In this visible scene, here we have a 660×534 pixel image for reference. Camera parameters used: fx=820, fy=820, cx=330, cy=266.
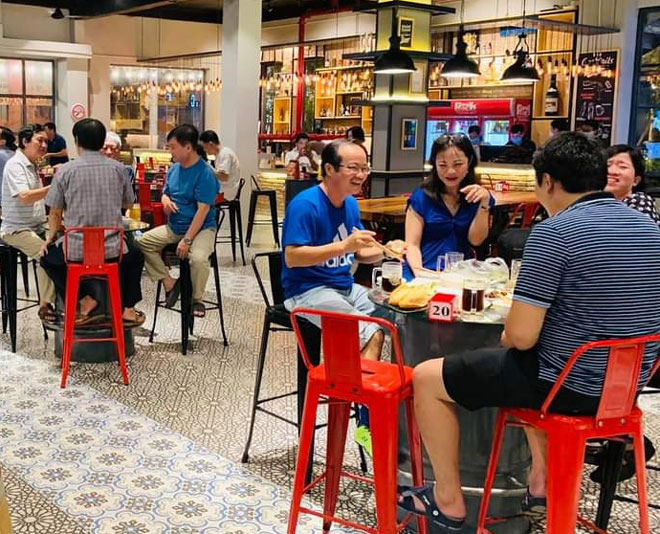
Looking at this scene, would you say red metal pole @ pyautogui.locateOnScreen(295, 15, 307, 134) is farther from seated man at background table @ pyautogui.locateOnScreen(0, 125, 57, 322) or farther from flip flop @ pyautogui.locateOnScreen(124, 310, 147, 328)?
flip flop @ pyautogui.locateOnScreen(124, 310, 147, 328)

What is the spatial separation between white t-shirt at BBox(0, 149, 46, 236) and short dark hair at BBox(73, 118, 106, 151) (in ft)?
2.86

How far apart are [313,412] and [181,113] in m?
16.6

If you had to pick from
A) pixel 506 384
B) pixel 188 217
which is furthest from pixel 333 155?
pixel 188 217

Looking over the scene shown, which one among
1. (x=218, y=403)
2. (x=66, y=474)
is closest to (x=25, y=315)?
(x=218, y=403)

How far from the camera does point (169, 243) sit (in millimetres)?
6137

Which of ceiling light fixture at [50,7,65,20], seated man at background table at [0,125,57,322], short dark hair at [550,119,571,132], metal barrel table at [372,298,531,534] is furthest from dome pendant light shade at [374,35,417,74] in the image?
ceiling light fixture at [50,7,65,20]

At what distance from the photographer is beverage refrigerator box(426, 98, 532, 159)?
1313 centimetres

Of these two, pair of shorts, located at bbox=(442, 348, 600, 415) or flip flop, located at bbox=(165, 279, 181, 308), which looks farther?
flip flop, located at bbox=(165, 279, 181, 308)

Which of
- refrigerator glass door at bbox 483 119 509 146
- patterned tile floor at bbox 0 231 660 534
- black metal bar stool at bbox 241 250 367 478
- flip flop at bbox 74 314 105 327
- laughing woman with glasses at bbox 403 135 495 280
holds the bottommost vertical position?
patterned tile floor at bbox 0 231 660 534

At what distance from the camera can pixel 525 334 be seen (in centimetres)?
249

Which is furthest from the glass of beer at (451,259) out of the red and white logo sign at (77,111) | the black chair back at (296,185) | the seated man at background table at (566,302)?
the red and white logo sign at (77,111)

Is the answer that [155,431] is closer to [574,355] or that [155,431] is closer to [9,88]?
[574,355]

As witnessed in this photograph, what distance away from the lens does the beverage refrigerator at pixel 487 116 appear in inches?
517

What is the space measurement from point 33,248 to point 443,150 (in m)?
3.22
